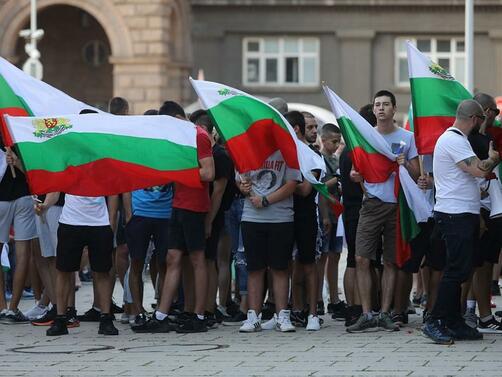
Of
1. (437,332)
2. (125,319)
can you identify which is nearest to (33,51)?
(125,319)

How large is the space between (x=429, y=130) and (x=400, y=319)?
1822 millimetres

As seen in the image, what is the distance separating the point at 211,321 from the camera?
14.8 m

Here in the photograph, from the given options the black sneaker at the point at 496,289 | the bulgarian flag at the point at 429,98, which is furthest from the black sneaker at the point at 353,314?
the black sneaker at the point at 496,289

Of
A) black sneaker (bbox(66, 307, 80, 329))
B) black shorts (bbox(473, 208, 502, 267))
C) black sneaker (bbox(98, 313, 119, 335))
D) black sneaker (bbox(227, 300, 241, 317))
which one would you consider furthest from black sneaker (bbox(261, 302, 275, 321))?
black shorts (bbox(473, 208, 502, 267))

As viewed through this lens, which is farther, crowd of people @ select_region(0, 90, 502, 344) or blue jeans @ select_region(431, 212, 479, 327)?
crowd of people @ select_region(0, 90, 502, 344)

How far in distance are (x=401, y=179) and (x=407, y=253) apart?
689 millimetres

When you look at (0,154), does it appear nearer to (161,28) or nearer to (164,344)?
(164,344)

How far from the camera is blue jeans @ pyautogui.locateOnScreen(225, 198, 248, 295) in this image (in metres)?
15.7

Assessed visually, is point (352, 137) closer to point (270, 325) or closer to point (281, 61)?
point (270, 325)

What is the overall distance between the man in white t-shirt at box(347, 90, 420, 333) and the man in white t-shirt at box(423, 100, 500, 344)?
939 mm

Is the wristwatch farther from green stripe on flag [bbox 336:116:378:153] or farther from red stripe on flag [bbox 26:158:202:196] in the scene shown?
green stripe on flag [bbox 336:116:378:153]

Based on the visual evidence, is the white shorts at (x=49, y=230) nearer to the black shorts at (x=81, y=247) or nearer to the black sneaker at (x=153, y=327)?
the black shorts at (x=81, y=247)

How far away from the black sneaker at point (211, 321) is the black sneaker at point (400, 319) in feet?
5.57

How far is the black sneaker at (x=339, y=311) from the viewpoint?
15528mm
